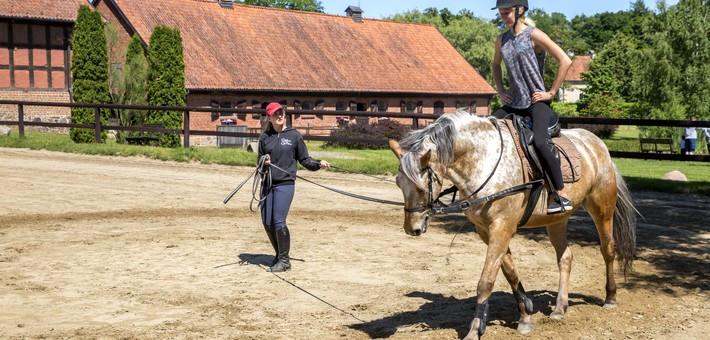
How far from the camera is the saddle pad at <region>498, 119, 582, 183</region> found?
273 inches

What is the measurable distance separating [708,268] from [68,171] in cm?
1402

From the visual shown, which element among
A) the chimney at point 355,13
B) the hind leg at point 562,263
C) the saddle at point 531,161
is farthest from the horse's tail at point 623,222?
the chimney at point 355,13

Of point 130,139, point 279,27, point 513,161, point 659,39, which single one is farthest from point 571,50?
point 513,161

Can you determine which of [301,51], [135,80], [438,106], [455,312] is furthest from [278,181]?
[438,106]

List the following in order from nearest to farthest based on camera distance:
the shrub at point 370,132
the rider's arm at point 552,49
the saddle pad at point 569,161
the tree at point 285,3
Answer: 1. the rider's arm at point 552,49
2. the saddle pad at point 569,161
3. the shrub at point 370,132
4. the tree at point 285,3

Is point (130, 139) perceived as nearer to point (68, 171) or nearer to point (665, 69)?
point (68, 171)

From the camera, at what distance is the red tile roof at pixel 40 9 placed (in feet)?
122

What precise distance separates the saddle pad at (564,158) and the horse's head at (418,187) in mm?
924

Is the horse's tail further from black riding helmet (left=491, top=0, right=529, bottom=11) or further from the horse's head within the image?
the horse's head

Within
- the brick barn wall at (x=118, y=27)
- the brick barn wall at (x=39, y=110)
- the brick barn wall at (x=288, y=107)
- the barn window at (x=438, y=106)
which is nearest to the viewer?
the brick barn wall at (x=39, y=110)

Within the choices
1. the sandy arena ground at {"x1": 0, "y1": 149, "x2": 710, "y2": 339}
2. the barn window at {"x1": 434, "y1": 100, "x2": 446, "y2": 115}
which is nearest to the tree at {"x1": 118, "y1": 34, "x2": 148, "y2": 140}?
the sandy arena ground at {"x1": 0, "y1": 149, "x2": 710, "y2": 339}

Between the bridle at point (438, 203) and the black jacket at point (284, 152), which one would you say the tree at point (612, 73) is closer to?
the black jacket at point (284, 152)

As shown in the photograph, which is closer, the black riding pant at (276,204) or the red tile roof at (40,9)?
the black riding pant at (276,204)

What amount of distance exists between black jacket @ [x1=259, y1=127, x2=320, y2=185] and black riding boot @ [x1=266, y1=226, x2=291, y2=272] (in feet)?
1.88
